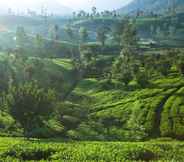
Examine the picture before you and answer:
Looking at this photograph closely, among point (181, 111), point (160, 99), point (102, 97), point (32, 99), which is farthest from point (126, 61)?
point (32, 99)

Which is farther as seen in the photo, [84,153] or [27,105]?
[27,105]

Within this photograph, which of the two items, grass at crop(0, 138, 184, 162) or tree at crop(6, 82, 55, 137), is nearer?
grass at crop(0, 138, 184, 162)

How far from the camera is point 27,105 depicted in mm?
89938

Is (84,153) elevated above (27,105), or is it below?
above

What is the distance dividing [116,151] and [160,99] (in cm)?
8154

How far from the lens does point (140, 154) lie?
198ft

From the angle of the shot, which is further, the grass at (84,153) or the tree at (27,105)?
→ the tree at (27,105)

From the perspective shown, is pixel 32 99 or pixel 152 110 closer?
pixel 32 99

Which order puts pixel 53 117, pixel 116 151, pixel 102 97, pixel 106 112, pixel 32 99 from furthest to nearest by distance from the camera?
pixel 102 97
pixel 106 112
pixel 53 117
pixel 32 99
pixel 116 151

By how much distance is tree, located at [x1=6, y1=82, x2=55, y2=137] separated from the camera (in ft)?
291

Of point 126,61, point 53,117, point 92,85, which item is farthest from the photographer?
point 126,61

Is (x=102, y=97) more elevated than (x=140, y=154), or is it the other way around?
(x=140, y=154)

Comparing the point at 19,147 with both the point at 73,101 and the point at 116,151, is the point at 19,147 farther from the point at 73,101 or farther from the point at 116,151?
the point at 73,101

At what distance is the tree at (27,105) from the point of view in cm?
8869
